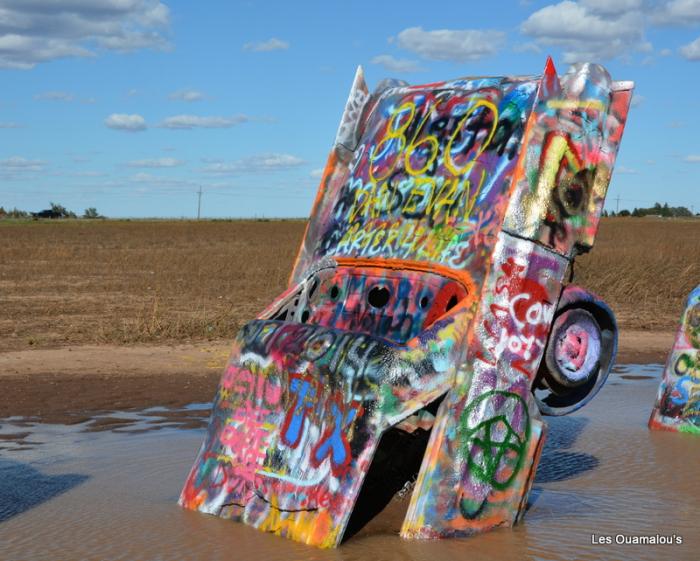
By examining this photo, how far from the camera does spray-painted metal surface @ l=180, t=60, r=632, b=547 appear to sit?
5625mm

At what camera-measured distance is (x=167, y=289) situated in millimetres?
19781

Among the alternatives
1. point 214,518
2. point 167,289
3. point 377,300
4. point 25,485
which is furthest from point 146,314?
point 214,518

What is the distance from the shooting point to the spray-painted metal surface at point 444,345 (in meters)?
5.62

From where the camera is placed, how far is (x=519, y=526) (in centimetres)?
600

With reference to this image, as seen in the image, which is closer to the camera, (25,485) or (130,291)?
(25,485)

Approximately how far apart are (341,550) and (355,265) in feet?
6.76

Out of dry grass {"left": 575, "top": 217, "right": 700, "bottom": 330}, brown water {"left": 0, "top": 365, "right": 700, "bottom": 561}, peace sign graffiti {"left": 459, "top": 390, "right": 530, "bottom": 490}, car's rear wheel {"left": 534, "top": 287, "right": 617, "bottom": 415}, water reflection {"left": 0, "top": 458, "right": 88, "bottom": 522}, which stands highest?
dry grass {"left": 575, "top": 217, "right": 700, "bottom": 330}

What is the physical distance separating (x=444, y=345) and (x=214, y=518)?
1.67 m

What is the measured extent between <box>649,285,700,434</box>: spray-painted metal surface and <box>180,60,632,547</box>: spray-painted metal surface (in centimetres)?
267

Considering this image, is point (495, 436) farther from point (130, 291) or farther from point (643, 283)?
point (643, 283)

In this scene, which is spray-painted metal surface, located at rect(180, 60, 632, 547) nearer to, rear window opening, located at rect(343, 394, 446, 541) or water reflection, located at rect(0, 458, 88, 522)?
rear window opening, located at rect(343, 394, 446, 541)

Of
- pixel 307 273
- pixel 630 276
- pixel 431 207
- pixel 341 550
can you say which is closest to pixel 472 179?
pixel 431 207

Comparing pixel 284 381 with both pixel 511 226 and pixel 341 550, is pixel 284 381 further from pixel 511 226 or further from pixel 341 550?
pixel 511 226

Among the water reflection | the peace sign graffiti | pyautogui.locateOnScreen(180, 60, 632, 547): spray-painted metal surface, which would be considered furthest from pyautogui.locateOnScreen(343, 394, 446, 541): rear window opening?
the water reflection
